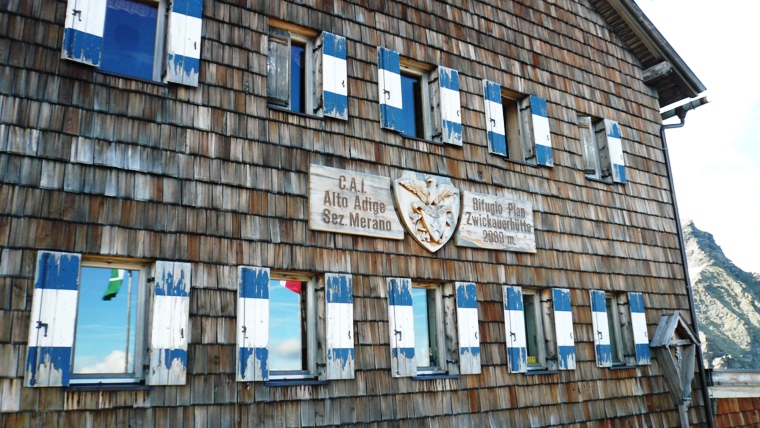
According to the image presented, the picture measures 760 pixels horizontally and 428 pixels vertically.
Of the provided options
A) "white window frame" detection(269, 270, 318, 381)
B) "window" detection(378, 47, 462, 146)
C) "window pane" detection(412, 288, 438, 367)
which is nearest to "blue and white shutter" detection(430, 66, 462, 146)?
"window" detection(378, 47, 462, 146)

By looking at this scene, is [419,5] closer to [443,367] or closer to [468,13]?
[468,13]

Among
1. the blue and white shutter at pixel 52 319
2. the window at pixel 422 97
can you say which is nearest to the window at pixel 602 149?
the window at pixel 422 97

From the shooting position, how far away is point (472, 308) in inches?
310

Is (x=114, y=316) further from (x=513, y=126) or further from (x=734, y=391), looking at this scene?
(x=734, y=391)

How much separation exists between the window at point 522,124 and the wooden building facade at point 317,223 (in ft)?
0.15

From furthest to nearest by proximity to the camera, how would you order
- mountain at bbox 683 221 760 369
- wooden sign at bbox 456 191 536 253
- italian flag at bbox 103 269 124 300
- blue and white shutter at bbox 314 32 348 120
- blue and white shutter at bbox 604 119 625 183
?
mountain at bbox 683 221 760 369 → blue and white shutter at bbox 604 119 625 183 → wooden sign at bbox 456 191 536 253 → blue and white shutter at bbox 314 32 348 120 → italian flag at bbox 103 269 124 300

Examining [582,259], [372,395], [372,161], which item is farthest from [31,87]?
[582,259]

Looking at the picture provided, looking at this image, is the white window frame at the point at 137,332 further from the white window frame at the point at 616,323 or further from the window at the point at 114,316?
the white window frame at the point at 616,323

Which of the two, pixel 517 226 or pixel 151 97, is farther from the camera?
pixel 517 226

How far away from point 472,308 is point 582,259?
248cm

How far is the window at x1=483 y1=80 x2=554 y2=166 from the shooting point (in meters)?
9.16

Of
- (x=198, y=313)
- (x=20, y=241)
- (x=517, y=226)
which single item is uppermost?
(x=517, y=226)

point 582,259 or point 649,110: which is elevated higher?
point 649,110

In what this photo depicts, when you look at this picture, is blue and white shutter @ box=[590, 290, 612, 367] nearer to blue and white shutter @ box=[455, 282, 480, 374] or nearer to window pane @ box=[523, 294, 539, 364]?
window pane @ box=[523, 294, 539, 364]
